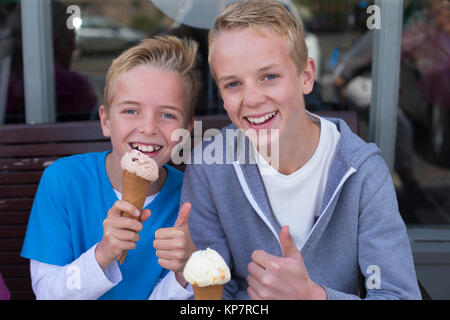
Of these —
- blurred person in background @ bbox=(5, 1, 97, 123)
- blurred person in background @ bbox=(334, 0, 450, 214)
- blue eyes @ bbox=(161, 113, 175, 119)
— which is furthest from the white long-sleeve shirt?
blurred person in background @ bbox=(334, 0, 450, 214)

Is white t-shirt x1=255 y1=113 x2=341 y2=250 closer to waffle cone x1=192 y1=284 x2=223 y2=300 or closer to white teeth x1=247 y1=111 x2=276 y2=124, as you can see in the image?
white teeth x1=247 y1=111 x2=276 y2=124

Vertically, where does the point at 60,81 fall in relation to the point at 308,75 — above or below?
above

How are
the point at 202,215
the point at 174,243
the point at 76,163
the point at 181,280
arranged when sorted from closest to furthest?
the point at 174,243 → the point at 181,280 → the point at 202,215 → the point at 76,163

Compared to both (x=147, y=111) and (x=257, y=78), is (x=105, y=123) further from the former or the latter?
(x=257, y=78)

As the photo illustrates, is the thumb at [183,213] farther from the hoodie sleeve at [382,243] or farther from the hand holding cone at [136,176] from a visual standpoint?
the hoodie sleeve at [382,243]

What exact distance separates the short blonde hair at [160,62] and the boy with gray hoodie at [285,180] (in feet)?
0.62

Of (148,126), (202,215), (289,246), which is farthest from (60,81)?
(289,246)

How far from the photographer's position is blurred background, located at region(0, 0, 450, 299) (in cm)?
276

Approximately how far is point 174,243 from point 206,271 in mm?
184

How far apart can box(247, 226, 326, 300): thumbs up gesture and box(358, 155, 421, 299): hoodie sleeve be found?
0.28 metres

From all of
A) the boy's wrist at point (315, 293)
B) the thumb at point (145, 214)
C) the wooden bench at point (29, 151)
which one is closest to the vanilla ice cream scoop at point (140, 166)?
the thumb at point (145, 214)

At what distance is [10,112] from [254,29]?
6.44ft

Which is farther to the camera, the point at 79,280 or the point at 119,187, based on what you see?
the point at 119,187

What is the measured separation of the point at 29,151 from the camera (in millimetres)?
2320
